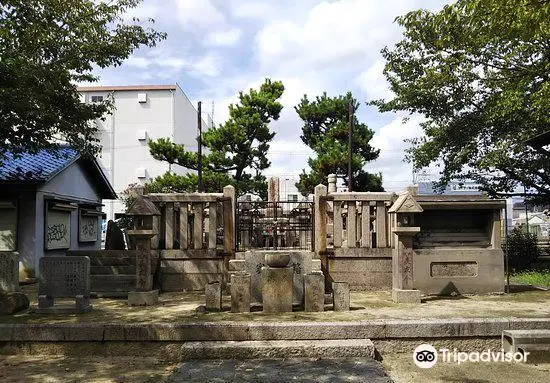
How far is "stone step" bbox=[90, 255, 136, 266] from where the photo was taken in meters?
14.3

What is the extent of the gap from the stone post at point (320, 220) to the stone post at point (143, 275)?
A: 374 centimetres

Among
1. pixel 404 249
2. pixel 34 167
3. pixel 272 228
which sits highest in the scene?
pixel 34 167

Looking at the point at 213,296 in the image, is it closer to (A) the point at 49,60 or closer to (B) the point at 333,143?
(A) the point at 49,60

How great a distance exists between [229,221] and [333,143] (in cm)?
1461

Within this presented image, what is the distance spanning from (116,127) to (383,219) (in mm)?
31226

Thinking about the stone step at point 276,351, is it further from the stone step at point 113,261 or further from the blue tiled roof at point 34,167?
the blue tiled roof at point 34,167

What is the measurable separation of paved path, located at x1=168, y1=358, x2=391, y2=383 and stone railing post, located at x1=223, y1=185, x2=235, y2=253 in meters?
5.00

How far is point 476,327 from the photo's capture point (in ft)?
24.5

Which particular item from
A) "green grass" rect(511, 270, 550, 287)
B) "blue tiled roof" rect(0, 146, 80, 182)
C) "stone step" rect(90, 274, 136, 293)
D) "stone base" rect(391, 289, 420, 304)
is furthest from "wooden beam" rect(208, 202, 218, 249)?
"green grass" rect(511, 270, 550, 287)

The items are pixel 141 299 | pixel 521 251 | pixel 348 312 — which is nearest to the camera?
pixel 348 312

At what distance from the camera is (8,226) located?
613 inches

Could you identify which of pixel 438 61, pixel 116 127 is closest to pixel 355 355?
pixel 438 61

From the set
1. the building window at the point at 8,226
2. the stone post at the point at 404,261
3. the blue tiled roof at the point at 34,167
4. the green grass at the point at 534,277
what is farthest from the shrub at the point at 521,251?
the building window at the point at 8,226

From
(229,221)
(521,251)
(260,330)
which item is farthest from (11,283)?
(521,251)
